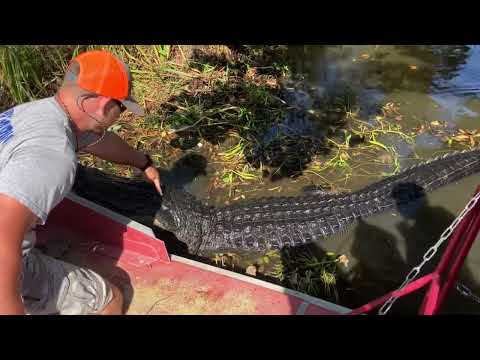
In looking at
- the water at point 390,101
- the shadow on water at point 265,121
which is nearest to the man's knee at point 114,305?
the water at point 390,101

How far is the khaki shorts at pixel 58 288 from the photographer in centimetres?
224

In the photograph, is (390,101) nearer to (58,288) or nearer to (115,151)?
(115,151)

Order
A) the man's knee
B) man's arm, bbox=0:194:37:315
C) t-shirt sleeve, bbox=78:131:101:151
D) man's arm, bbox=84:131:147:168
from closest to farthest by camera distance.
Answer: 1. man's arm, bbox=0:194:37:315
2. t-shirt sleeve, bbox=78:131:101:151
3. the man's knee
4. man's arm, bbox=84:131:147:168

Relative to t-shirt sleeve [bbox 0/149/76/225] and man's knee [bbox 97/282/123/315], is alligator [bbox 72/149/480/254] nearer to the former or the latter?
man's knee [bbox 97/282/123/315]

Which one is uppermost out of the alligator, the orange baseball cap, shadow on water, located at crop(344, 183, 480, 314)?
the orange baseball cap

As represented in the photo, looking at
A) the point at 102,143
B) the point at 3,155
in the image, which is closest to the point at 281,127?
the point at 102,143

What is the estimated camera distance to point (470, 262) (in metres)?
3.69

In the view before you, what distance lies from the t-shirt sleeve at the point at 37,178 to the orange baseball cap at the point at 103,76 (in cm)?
40

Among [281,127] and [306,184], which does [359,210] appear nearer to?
[306,184]

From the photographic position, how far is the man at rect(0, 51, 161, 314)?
1668 mm

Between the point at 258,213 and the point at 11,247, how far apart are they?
2461 millimetres

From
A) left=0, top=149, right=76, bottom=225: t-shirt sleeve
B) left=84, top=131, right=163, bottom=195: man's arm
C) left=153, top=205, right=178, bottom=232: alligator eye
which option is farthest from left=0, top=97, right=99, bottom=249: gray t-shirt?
left=153, top=205, right=178, bottom=232: alligator eye

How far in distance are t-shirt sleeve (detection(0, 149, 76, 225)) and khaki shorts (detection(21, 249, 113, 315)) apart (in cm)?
63

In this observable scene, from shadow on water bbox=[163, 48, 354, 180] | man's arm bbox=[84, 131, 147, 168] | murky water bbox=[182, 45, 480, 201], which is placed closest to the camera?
man's arm bbox=[84, 131, 147, 168]
